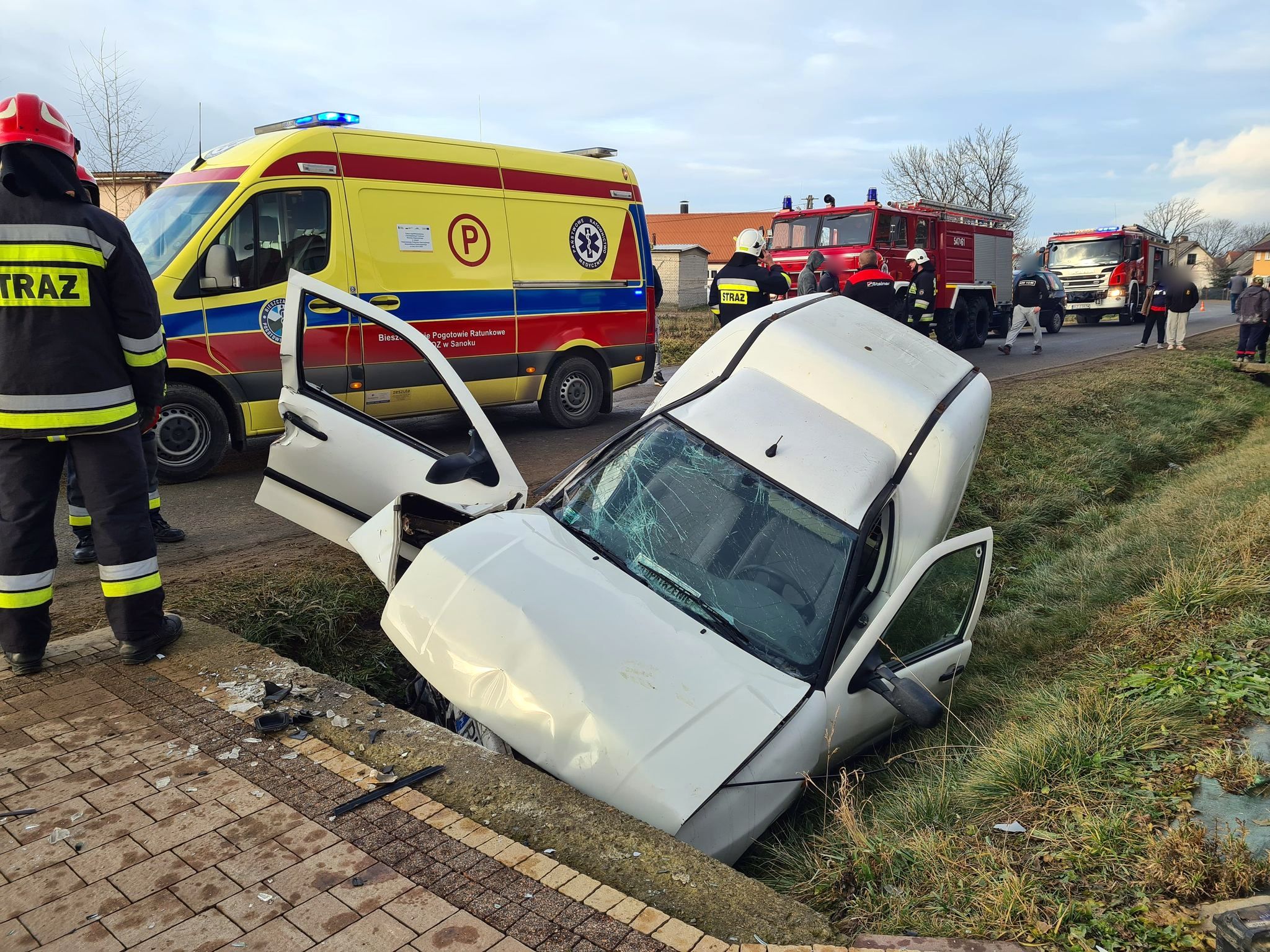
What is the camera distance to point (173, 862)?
243 cm

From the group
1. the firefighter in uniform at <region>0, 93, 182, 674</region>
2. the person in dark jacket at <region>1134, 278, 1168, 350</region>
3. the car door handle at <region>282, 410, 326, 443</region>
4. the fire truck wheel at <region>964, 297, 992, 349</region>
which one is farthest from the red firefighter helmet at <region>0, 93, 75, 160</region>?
Result: the person in dark jacket at <region>1134, 278, 1168, 350</region>

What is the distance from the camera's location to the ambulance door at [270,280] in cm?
666

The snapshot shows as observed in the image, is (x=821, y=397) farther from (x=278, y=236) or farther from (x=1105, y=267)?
(x=1105, y=267)


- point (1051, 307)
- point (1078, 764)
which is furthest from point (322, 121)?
point (1051, 307)

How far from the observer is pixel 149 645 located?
12.0 ft

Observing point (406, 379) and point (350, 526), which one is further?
point (406, 379)

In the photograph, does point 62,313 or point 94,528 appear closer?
point 62,313

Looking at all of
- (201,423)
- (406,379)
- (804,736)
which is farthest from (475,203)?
(804,736)

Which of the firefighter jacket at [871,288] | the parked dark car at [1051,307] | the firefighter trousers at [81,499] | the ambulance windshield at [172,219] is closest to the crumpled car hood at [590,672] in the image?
the firefighter trousers at [81,499]

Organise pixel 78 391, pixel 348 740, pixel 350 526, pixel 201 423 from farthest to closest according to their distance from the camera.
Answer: pixel 201 423 < pixel 350 526 < pixel 78 391 < pixel 348 740

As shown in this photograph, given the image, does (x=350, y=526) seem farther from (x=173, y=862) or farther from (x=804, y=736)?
(x=804, y=736)

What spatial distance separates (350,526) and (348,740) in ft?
5.09

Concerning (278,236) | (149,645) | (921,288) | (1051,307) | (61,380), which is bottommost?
(149,645)

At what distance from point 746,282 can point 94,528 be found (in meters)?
6.09
